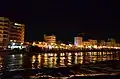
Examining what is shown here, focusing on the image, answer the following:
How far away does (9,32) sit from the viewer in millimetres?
40281

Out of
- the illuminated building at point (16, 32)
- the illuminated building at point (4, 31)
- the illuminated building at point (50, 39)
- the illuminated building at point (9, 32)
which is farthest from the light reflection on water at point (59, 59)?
the illuminated building at point (50, 39)

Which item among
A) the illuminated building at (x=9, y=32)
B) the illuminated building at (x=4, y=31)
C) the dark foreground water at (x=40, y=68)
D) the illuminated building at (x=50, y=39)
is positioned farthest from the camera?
the illuminated building at (x=50, y=39)

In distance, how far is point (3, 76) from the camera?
14.6m

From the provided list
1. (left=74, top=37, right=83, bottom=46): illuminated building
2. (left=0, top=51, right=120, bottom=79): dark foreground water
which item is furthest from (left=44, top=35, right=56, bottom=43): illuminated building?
(left=0, top=51, right=120, bottom=79): dark foreground water

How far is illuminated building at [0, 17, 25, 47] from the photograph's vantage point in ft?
125

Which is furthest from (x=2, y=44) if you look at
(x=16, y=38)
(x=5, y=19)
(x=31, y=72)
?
(x=31, y=72)

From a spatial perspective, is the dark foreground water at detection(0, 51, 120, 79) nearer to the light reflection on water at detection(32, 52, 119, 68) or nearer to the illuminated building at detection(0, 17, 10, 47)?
the light reflection on water at detection(32, 52, 119, 68)

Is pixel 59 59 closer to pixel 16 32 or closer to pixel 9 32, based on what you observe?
pixel 9 32

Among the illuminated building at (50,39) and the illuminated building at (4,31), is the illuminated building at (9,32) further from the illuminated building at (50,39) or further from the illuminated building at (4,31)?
the illuminated building at (50,39)

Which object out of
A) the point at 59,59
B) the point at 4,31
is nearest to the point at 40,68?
the point at 59,59

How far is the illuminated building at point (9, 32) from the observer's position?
125ft

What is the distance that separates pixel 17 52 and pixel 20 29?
1356 cm

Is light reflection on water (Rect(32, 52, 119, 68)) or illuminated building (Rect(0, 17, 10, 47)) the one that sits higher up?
illuminated building (Rect(0, 17, 10, 47))

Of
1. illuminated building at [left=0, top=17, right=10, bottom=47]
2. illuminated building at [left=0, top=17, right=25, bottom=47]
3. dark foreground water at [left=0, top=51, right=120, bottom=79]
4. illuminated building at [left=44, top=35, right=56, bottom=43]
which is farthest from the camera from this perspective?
illuminated building at [left=44, top=35, right=56, bottom=43]
